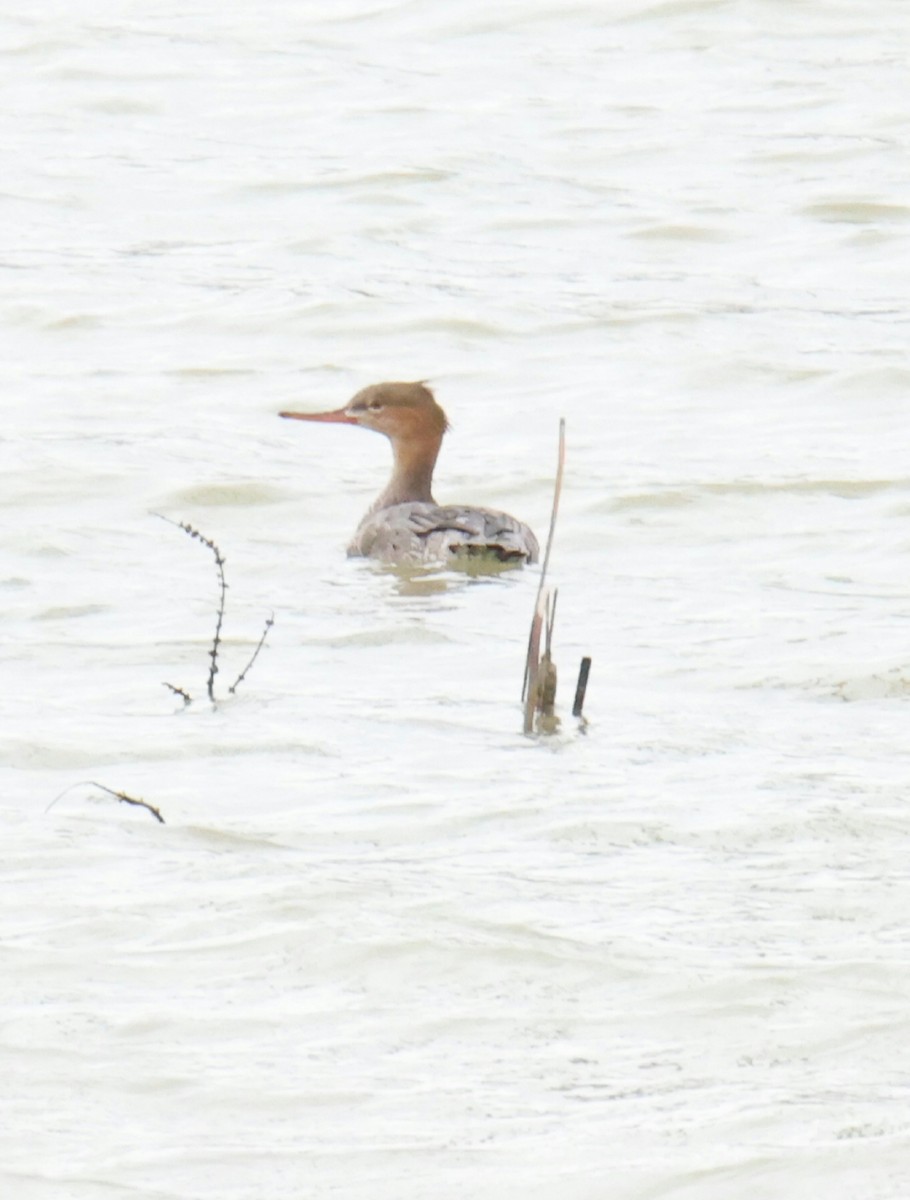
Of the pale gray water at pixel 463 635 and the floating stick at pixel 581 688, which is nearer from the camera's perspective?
the pale gray water at pixel 463 635

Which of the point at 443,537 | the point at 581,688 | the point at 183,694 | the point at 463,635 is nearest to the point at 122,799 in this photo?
the point at 183,694

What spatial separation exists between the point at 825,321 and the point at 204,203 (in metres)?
4.45

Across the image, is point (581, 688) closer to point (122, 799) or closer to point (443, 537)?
point (122, 799)

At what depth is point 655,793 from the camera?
6.24 m

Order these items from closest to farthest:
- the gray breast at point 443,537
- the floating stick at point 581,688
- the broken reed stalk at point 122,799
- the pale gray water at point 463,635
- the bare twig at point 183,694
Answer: the pale gray water at point 463,635 < the broken reed stalk at point 122,799 < the floating stick at point 581,688 < the bare twig at point 183,694 < the gray breast at point 443,537

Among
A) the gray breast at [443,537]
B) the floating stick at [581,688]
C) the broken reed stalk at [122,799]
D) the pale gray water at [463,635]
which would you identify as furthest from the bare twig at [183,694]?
the gray breast at [443,537]

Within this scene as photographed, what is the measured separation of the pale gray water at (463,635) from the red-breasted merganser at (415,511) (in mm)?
215

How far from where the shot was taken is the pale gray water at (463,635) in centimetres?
453

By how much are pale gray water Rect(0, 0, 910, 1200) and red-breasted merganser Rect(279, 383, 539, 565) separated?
215 mm

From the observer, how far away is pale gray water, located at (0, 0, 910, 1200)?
453 cm

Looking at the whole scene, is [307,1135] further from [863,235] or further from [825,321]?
[863,235]

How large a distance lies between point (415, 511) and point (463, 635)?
168 centimetres

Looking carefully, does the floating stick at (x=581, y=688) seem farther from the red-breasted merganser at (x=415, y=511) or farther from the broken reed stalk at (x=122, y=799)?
the red-breasted merganser at (x=415, y=511)

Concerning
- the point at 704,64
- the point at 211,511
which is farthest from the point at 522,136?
the point at 211,511
